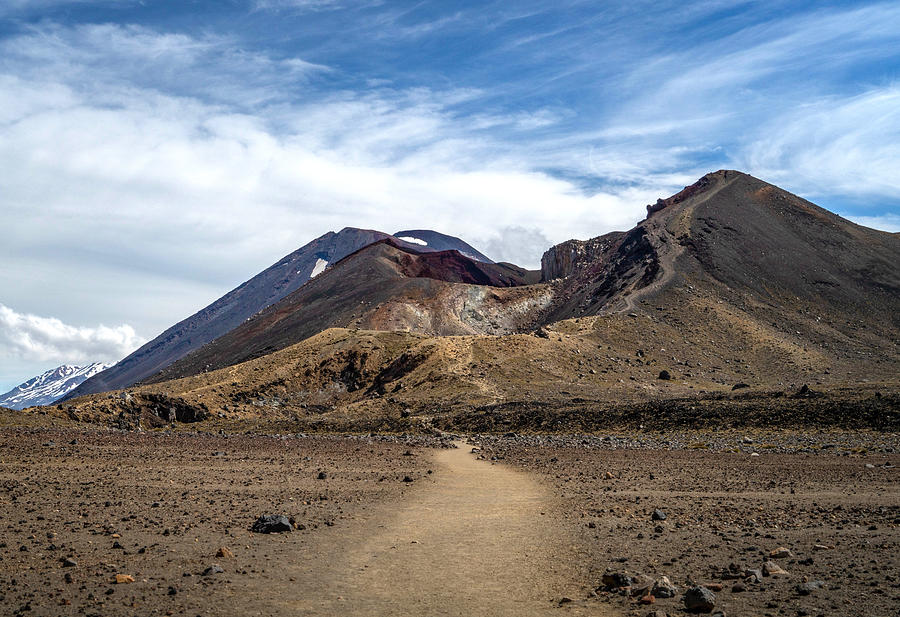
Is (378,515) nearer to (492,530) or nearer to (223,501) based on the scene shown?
(492,530)

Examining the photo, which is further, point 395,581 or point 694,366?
point 694,366

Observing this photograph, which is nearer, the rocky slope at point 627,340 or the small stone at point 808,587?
the small stone at point 808,587

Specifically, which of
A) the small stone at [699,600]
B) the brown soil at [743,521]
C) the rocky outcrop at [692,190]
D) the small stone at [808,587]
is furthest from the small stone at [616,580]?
the rocky outcrop at [692,190]

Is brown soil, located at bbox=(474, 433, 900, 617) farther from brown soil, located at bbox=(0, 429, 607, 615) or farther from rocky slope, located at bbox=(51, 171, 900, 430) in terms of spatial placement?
rocky slope, located at bbox=(51, 171, 900, 430)

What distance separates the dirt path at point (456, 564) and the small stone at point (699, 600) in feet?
3.20

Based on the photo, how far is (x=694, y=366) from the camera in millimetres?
55031

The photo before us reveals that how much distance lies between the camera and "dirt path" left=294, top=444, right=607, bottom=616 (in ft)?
26.8

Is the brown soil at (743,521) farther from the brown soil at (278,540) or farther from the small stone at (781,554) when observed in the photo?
the brown soil at (278,540)

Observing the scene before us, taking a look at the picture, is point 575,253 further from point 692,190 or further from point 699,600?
point 699,600

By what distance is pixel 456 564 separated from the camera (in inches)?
397

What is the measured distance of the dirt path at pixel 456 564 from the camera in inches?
322

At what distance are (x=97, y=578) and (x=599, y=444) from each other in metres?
21.1

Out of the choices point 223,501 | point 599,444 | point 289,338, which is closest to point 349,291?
point 289,338

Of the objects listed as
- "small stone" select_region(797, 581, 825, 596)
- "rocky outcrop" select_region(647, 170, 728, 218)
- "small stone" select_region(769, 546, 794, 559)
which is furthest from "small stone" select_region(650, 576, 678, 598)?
"rocky outcrop" select_region(647, 170, 728, 218)
